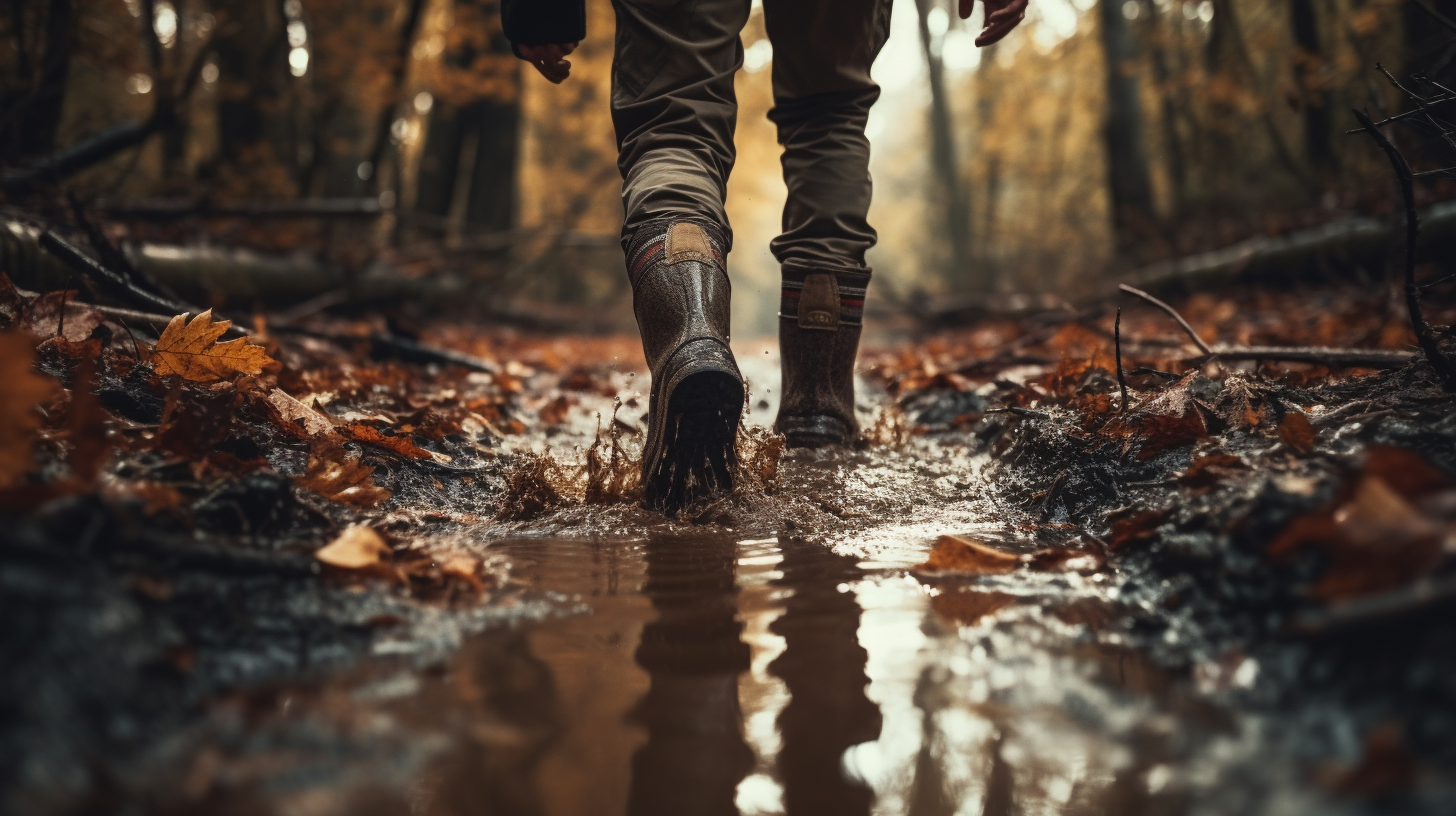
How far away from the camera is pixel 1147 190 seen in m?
9.88

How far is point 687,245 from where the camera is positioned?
1.79m

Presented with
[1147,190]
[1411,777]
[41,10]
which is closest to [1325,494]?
[1411,777]

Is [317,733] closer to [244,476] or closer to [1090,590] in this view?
[244,476]

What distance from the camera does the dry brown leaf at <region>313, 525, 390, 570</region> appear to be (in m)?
1.01

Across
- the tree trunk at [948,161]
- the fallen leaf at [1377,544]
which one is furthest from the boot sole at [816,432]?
the tree trunk at [948,161]

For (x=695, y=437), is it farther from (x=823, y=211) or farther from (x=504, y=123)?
(x=504, y=123)

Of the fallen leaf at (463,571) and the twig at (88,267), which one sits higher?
the twig at (88,267)

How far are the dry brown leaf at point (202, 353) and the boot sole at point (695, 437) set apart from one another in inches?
31.6

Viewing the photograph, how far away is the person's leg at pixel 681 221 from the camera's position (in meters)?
1.62

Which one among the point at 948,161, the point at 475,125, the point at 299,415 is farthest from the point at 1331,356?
the point at 948,161

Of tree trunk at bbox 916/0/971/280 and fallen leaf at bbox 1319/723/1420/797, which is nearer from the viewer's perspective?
fallen leaf at bbox 1319/723/1420/797

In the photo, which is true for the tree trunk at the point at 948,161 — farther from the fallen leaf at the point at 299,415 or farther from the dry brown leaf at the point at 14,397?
the dry brown leaf at the point at 14,397

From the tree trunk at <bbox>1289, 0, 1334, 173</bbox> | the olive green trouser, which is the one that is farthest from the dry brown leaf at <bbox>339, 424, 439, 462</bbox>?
the tree trunk at <bbox>1289, 0, 1334, 173</bbox>

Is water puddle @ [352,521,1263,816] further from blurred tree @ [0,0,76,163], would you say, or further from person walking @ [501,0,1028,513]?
blurred tree @ [0,0,76,163]
